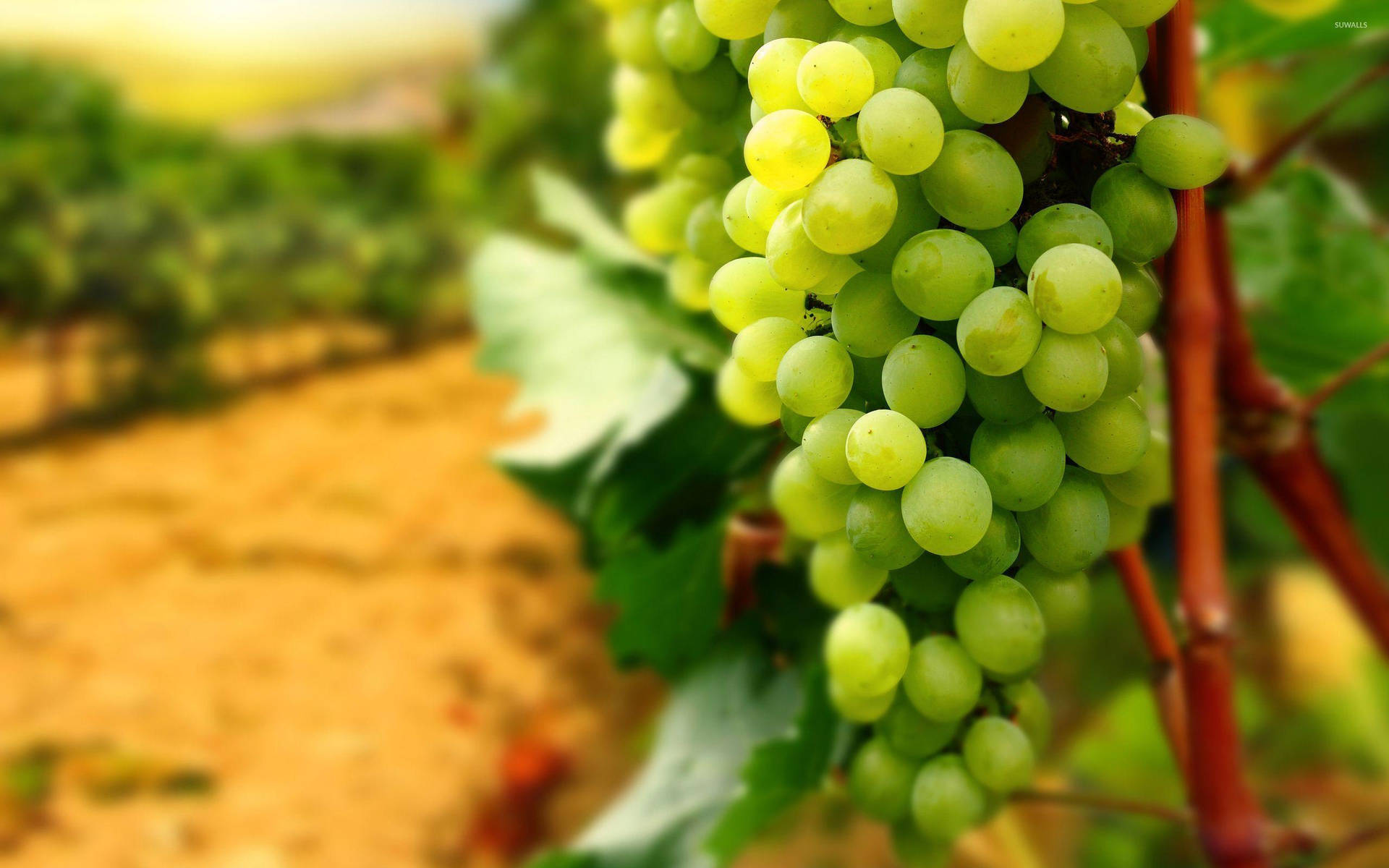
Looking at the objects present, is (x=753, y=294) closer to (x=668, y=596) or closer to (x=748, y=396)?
(x=748, y=396)

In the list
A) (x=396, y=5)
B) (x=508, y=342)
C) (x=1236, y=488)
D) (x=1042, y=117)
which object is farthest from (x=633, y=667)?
(x=396, y=5)

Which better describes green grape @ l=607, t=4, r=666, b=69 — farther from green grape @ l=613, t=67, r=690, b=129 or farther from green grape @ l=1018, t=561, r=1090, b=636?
green grape @ l=1018, t=561, r=1090, b=636

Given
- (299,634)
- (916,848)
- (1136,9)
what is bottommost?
(299,634)

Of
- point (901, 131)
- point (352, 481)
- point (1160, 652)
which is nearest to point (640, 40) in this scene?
point (901, 131)

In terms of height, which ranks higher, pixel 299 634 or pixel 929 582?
pixel 929 582

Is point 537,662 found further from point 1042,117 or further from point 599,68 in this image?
point 1042,117
